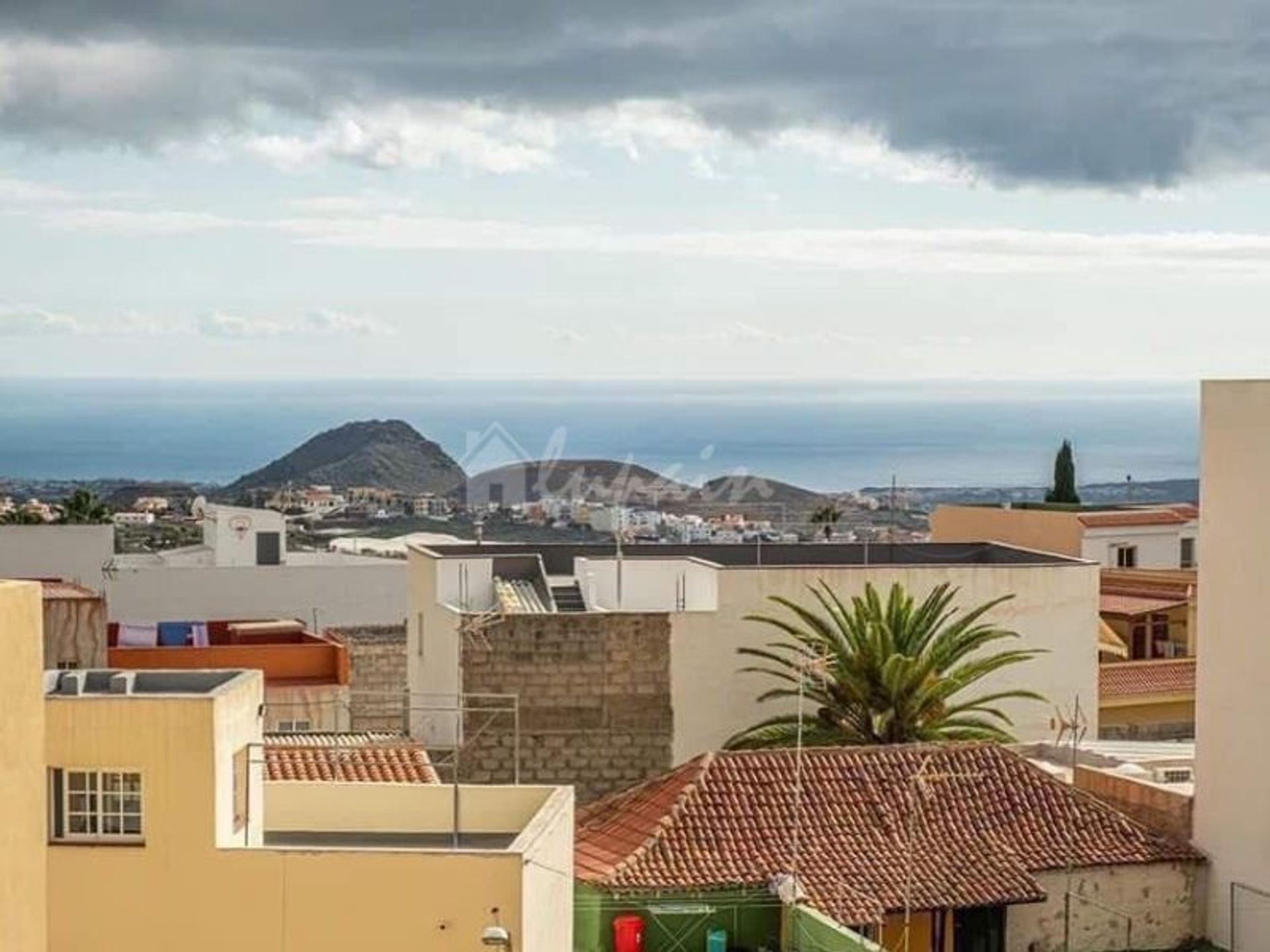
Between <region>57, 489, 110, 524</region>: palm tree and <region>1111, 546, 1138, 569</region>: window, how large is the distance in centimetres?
3718

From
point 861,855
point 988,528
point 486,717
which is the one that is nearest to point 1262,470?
point 861,855

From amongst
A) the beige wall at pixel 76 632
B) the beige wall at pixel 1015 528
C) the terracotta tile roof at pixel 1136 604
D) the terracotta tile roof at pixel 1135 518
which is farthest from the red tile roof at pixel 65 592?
the terracotta tile roof at pixel 1135 518

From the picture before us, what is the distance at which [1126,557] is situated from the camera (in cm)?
6106

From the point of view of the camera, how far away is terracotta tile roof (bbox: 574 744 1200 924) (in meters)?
23.6

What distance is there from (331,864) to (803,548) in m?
28.2

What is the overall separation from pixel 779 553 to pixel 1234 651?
1729 centimetres

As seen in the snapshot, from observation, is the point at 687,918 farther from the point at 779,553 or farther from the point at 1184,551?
the point at 1184,551

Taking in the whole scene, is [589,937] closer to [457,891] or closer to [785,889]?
[785,889]

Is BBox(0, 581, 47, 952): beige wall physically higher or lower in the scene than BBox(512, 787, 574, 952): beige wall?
higher

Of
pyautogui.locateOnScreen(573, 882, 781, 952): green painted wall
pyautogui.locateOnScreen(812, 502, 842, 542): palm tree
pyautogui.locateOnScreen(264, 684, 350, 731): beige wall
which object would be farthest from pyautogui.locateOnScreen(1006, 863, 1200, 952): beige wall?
pyautogui.locateOnScreen(812, 502, 842, 542): palm tree

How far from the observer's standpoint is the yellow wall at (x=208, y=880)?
15953 mm

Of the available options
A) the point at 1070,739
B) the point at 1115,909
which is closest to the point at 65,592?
the point at 1070,739

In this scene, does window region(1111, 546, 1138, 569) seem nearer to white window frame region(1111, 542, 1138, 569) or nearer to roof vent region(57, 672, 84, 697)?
white window frame region(1111, 542, 1138, 569)

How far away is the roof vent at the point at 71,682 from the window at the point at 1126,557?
1826 inches
